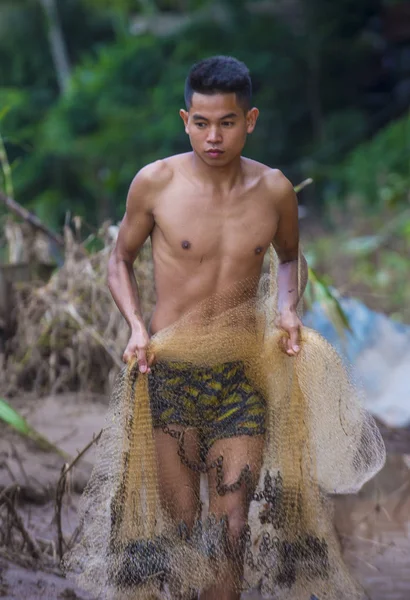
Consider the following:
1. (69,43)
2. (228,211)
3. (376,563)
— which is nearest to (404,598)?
(376,563)

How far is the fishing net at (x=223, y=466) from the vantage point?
2779 mm

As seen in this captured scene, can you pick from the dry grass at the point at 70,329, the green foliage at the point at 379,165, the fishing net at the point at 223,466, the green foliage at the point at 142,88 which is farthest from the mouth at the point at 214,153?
the green foliage at the point at 379,165

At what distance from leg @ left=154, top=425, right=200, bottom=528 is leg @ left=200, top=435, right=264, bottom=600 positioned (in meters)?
0.06

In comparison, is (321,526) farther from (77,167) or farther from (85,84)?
(85,84)

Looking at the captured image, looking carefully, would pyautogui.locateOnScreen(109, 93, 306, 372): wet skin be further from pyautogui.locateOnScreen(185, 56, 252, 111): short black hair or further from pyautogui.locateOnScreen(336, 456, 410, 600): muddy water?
pyautogui.locateOnScreen(336, 456, 410, 600): muddy water

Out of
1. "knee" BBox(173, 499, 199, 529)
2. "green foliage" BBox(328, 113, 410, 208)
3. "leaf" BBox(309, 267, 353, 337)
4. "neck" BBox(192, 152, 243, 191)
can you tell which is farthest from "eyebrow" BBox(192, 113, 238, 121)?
"green foliage" BBox(328, 113, 410, 208)

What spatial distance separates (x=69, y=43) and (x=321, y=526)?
13035mm

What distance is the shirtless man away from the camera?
9.14ft

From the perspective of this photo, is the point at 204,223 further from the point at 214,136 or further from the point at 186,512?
the point at 186,512

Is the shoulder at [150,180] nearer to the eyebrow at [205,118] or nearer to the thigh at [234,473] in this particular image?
the eyebrow at [205,118]

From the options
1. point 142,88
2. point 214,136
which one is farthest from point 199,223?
point 142,88

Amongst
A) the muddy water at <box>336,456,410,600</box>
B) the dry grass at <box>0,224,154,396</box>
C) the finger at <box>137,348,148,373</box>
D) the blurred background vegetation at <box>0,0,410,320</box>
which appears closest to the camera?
the finger at <box>137,348,148,373</box>

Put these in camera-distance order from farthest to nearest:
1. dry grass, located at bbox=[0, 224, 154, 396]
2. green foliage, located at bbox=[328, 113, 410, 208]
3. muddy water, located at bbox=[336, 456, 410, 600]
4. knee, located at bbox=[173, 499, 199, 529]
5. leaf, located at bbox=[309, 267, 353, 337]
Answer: green foliage, located at bbox=[328, 113, 410, 208], dry grass, located at bbox=[0, 224, 154, 396], leaf, located at bbox=[309, 267, 353, 337], muddy water, located at bbox=[336, 456, 410, 600], knee, located at bbox=[173, 499, 199, 529]

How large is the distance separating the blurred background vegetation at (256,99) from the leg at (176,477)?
6699mm
